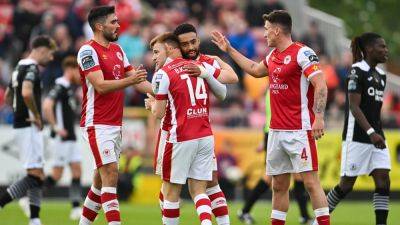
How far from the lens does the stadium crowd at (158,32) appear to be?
26688mm

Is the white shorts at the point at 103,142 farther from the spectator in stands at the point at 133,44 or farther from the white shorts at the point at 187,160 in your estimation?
the spectator in stands at the point at 133,44

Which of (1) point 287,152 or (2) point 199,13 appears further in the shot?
(2) point 199,13

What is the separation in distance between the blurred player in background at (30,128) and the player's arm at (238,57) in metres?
3.68

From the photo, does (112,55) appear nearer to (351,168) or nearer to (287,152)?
(287,152)

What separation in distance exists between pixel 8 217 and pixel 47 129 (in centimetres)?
496

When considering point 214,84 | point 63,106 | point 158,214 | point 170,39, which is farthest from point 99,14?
point 158,214

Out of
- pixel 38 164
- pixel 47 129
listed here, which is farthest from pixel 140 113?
pixel 38 164

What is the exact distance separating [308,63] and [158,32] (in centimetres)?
1501

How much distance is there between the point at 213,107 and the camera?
2694 centimetres

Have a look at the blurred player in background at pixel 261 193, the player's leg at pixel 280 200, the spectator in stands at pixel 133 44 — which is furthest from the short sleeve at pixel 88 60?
the spectator in stands at pixel 133 44

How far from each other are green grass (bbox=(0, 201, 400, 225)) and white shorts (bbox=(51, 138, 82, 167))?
94 centimetres

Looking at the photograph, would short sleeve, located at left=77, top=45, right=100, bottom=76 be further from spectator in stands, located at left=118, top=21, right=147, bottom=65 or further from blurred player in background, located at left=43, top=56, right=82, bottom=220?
spectator in stands, located at left=118, top=21, right=147, bottom=65

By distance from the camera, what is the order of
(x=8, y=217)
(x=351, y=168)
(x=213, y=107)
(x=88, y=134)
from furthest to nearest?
1. (x=213, y=107)
2. (x=8, y=217)
3. (x=351, y=168)
4. (x=88, y=134)

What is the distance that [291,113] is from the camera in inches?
538
